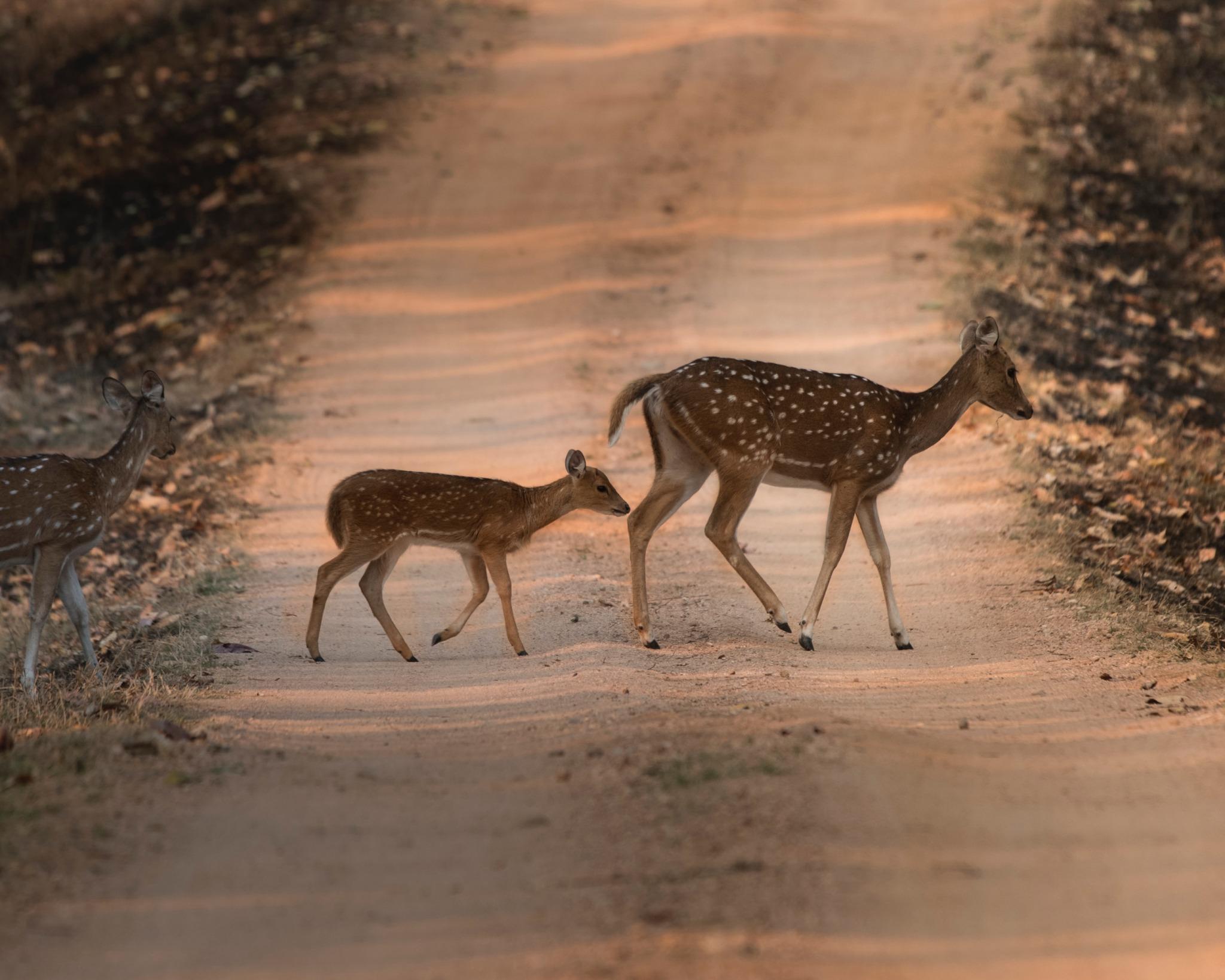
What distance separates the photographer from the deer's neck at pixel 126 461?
→ 10.2m

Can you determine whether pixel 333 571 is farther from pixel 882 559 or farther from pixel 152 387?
pixel 882 559

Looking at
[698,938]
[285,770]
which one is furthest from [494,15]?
[698,938]

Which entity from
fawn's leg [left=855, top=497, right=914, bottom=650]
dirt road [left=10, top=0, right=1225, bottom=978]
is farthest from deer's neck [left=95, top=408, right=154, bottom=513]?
fawn's leg [left=855, top=497, right=914, bottom=650]

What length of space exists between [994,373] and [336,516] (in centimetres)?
479

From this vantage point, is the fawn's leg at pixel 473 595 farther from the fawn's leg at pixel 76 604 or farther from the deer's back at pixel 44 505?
the deer's back at pixel 44 505

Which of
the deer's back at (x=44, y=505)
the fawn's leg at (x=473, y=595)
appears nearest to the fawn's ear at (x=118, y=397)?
the deer's back at (x=44, y=505)

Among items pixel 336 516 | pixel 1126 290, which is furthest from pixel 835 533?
pixel 1126 290

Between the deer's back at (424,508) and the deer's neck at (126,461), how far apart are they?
1.54 metres

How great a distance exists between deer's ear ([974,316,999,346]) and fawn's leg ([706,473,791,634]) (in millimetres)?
2009

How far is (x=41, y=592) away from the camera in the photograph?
949 centimetres

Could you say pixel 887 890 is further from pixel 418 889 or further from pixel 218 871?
pixel 218 871

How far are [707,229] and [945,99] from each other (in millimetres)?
5662

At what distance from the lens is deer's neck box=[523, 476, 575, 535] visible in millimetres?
10438

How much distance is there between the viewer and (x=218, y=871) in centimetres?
603
